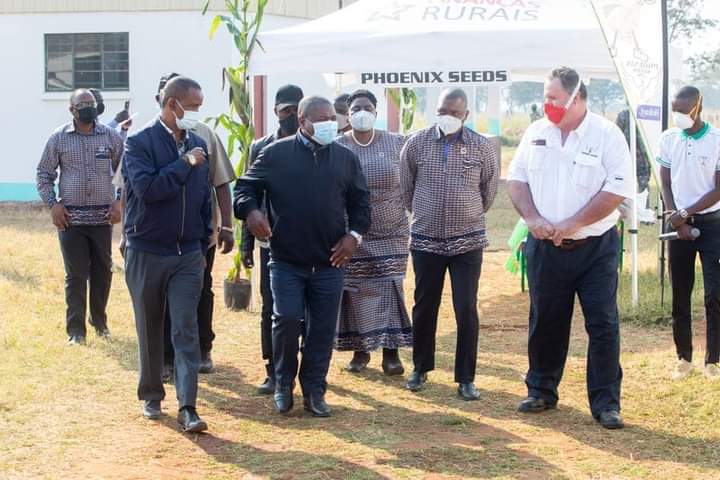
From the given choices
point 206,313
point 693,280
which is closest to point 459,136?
point 693,280

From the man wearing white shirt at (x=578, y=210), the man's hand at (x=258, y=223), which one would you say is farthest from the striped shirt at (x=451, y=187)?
the man's hand at (x=258, y=223)

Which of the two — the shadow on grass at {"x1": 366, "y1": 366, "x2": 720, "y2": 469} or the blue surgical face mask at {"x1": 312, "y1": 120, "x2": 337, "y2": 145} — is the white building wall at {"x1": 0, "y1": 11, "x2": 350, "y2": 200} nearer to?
the shadow on grass at {"x1": 366, "y1": 366, "x2": 720, "y2": 469}

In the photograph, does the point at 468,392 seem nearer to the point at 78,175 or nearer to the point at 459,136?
the point at 459,136

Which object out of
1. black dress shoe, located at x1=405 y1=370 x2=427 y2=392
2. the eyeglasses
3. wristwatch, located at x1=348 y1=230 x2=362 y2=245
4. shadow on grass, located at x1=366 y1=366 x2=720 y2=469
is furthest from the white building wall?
wristwatch, located at x1=348 y1=230 x2=362 y2=245

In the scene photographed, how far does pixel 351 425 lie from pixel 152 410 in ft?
4.04

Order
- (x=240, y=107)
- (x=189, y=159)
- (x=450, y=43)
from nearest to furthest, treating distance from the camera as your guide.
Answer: (x=189, y=159)
(x=450, y=43)
(x=240, y=107)

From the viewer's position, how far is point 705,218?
26.6 feet

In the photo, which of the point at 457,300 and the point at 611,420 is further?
the point at 457,300

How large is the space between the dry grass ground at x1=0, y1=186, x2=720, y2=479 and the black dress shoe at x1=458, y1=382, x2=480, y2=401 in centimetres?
7

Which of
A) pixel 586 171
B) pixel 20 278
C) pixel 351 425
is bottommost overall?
pixel 351 425

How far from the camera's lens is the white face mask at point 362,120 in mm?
8086

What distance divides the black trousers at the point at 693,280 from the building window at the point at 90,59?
17265 millimetres

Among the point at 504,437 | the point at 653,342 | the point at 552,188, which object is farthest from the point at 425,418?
the point at 653,342

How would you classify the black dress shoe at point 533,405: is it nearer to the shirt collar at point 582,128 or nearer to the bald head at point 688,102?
the shirt collar at point 582,128
